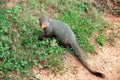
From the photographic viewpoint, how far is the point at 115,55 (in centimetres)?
621

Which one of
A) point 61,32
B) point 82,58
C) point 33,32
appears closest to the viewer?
point 82,58

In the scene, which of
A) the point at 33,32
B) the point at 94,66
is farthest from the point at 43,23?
the point at 94,66

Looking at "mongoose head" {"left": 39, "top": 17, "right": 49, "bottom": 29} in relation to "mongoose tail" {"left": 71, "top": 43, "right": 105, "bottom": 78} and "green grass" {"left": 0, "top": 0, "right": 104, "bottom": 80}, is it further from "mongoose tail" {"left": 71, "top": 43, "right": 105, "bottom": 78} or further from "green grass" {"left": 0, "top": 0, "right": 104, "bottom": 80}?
"mongoose tail" {"left": 71, "top": 43, "right": 105, "bottom": 78}

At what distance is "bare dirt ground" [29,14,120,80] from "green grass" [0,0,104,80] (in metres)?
0.13

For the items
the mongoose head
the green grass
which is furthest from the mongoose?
the green grass

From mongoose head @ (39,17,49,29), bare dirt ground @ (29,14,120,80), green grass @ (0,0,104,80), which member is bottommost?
bare dirt ground @ (29,14,120,80)

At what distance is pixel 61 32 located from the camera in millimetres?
5949

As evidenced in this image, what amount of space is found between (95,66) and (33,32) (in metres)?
1.23

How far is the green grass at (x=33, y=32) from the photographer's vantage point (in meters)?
5.33

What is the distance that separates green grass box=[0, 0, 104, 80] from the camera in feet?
17.5

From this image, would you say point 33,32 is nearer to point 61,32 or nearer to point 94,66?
point 61,32

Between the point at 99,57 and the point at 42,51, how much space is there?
108 cm

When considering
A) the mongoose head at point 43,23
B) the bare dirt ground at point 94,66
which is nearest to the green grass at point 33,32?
the bare dirt ground at point 94,66

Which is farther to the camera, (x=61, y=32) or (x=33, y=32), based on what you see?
(x=33, y=32)
